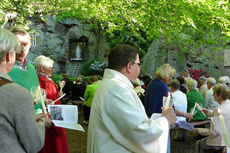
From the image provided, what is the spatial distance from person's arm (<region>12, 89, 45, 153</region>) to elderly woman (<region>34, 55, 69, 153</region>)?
54.9 inches

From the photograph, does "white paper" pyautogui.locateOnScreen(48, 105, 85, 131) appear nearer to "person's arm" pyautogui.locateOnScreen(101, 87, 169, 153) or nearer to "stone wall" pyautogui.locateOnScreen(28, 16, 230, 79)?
"person's arm" pyautogui.locateOnScreen(101, 87, 169, 153)

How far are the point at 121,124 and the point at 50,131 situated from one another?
4.59 feet

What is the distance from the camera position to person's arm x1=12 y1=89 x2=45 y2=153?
1244mm

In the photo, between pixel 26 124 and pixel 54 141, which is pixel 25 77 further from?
pixel 26 124

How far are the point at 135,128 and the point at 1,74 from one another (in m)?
0.96

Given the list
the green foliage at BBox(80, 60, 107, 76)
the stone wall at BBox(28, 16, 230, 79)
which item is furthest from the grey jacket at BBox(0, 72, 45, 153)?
the stone wall at BBox(28, 16, 230, 79)

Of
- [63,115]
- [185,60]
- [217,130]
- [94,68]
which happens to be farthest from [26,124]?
[94,68]

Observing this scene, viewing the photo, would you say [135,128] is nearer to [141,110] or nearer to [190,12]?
[141,110]

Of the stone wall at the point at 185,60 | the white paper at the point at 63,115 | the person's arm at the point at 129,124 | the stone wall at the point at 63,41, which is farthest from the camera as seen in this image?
the stone wall at the point at 63,41

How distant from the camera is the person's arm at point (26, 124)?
1.24m

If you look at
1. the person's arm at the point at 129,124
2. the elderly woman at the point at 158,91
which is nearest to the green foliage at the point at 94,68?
the elderly woman at the point at 158,91

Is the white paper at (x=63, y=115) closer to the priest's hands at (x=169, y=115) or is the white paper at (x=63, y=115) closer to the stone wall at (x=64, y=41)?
the priest's hands at (x=169, y=115)

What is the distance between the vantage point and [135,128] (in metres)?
1.59

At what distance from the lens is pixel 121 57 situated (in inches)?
75.0
